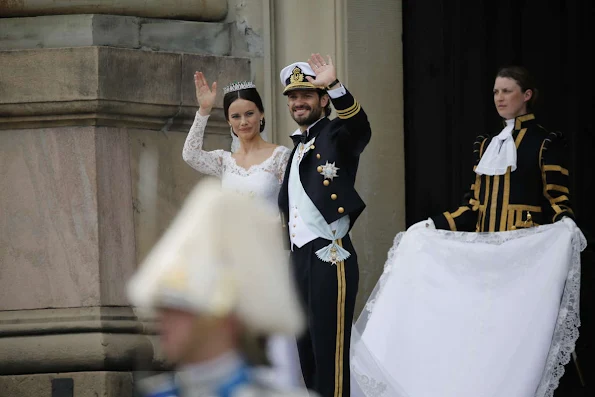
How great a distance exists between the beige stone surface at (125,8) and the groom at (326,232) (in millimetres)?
1744

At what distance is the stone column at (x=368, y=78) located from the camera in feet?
26.0

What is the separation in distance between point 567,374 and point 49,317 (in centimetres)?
256

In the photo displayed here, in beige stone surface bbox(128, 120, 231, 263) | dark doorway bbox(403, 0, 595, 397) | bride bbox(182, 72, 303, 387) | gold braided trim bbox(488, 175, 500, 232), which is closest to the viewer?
bride bbox(182, 72, 303, 387)

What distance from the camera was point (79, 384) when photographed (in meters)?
7.37

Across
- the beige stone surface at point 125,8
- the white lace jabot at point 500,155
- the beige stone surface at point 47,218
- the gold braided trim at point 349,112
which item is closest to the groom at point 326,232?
the gold braided trim at point 349,112

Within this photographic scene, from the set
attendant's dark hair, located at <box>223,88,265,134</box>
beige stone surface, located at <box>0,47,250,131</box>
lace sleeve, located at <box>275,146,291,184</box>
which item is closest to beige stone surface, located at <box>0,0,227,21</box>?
beige stone surface, located at <box>0,47,250,131</box>

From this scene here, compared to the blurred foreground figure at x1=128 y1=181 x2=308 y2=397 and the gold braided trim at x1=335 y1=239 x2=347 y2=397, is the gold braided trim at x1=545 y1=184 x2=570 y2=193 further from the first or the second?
the blurred foreground figure at x1=128 y1=181 x2=308 y2=397

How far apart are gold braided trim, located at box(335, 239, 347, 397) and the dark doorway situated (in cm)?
211

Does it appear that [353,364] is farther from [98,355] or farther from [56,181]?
[56,181]

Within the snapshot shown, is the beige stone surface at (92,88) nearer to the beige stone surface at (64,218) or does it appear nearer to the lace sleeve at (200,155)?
the beige stone surface at (64,218)

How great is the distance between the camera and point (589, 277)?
7785mm

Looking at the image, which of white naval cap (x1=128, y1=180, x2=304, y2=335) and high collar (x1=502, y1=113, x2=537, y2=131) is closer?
white naval cap (x1=128, y1=180, x2=304, y2=335)

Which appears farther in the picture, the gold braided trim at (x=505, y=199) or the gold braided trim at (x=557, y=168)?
the gold braided trim at (x=505, y=199)

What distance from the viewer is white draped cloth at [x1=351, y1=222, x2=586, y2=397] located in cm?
646
